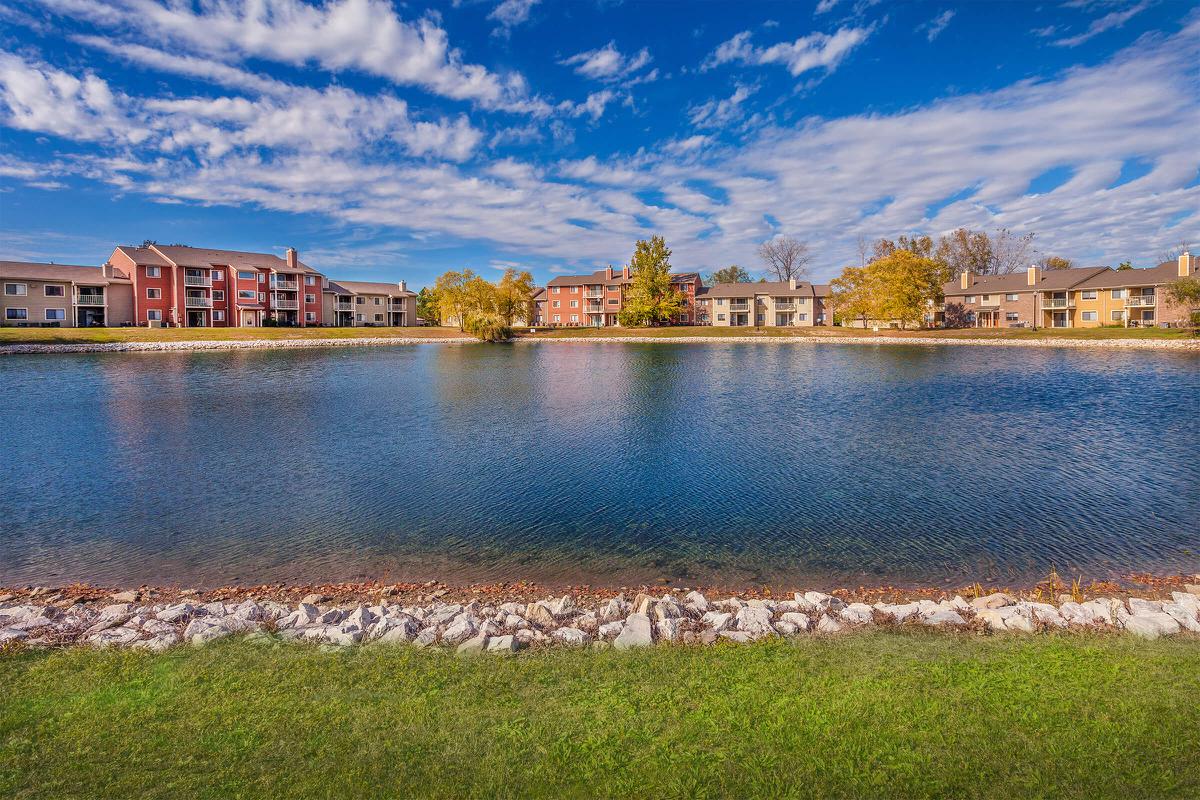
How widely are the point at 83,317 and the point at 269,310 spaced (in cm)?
1995

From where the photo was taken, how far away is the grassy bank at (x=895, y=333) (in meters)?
66.6

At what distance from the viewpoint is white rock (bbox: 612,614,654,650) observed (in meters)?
6.67

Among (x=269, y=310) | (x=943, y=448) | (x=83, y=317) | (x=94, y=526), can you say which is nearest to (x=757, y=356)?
(x=943, y=448)

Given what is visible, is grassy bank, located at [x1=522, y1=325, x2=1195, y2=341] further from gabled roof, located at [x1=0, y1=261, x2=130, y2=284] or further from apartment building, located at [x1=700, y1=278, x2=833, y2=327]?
gabled roof, located at [x1=0, y1=261, x2=130, y2=284]

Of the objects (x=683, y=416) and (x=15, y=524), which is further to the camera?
(x=683, y=416)

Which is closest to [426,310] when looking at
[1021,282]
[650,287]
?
[650,287]

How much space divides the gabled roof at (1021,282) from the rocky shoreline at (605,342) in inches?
794

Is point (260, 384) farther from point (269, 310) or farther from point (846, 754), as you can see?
point (269, 310)

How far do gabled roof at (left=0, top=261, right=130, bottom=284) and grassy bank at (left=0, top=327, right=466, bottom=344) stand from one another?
25.1 ft

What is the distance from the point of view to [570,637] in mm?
6855

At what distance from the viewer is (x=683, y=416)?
24625 millimetres

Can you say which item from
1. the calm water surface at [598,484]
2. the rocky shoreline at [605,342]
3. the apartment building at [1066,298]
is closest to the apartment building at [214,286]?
the rocky shoreline at [605,342]

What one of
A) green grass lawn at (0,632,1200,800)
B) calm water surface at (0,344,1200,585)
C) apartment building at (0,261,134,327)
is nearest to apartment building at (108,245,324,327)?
apartment building at (0,261,134,327)

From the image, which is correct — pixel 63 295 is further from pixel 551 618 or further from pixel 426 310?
pixel 551 618
